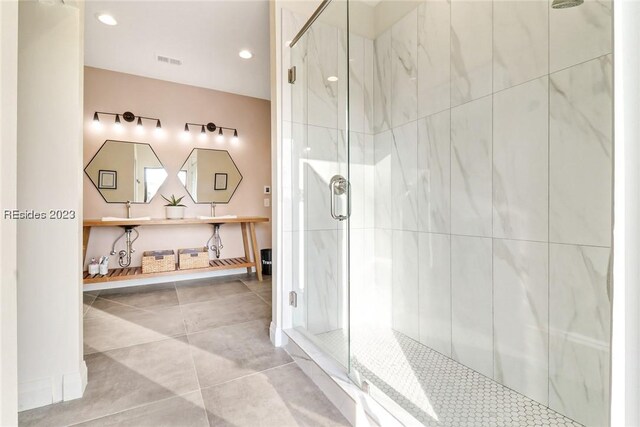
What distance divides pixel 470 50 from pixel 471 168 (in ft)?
2.25

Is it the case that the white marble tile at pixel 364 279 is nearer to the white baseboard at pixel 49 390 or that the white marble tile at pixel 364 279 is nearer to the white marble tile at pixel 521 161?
the white marble tile at pixel 521 161

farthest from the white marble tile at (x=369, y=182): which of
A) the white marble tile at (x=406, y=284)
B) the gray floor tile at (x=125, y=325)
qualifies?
the gray floor tile at (x=125, y=325)

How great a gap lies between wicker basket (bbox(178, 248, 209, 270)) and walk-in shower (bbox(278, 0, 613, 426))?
199 cm

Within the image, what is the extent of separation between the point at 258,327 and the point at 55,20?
220 cm

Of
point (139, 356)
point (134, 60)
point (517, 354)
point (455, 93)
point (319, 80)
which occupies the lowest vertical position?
point (139, 356)

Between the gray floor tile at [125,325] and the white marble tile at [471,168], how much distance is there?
7.08 feet

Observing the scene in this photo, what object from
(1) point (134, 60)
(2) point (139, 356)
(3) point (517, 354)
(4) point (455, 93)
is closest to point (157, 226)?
(1) point (134, 60)

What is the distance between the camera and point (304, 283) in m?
2.02

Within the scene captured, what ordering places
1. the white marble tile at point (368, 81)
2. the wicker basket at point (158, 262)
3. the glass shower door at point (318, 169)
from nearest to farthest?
1. the glass shower door at point (318, 169)
2. the white marble tile at point (368, 81)
3. the wicker basket at point (158, 262)

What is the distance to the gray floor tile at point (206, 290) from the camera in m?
3.04

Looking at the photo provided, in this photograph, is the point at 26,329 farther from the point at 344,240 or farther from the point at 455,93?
the point at 455,93

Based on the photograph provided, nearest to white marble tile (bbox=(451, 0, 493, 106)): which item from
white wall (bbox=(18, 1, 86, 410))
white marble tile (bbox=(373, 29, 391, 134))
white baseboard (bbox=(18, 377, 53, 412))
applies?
white marble tile (bbox=(373, 29, 391, 134))

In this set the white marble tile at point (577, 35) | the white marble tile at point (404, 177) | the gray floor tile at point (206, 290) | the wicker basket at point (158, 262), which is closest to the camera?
the white marble tile at point (577, 35)

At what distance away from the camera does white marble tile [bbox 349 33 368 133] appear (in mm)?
2184
